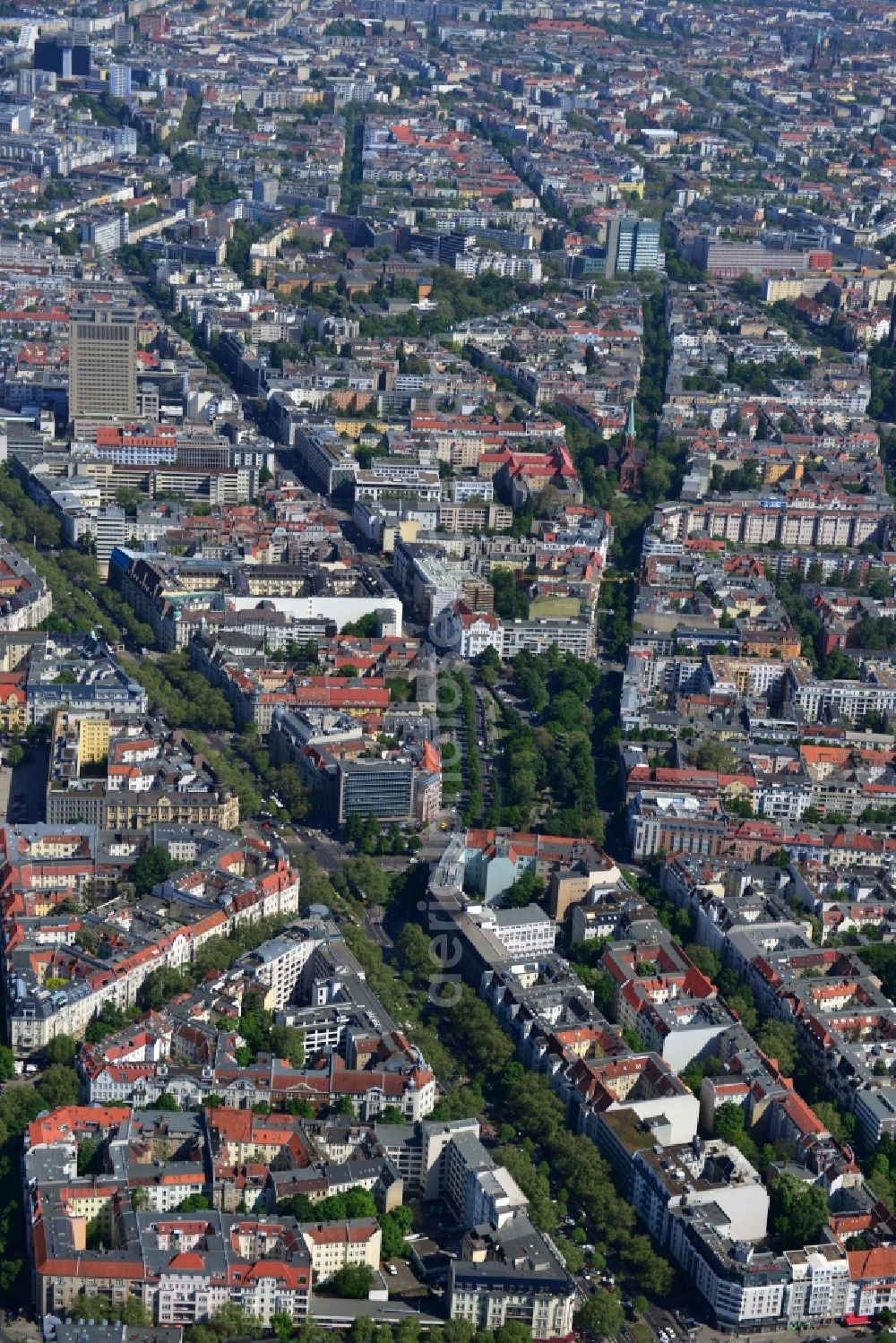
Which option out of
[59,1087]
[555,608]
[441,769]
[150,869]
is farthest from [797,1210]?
[555,608]

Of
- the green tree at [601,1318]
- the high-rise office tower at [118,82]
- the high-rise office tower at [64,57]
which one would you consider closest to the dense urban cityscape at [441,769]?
the green tree at [601,1318]

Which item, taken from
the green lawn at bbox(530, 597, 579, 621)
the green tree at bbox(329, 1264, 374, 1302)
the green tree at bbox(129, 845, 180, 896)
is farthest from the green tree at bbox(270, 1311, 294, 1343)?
the green lawn at bbox(530, 597, 579, 621)

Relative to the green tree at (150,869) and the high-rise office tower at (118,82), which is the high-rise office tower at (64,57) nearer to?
the high-rise office tower at (118,82)

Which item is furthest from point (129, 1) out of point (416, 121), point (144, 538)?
point (144, 538)

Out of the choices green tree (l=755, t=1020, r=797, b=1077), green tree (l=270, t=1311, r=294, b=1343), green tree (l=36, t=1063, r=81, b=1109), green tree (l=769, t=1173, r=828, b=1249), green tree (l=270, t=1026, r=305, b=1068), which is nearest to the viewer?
green tree (l=270, t=1311, r=294, b=1343)

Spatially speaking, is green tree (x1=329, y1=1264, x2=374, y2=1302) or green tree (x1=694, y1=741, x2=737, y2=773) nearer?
green tree (x1=329, y1=1264, x2=374, y2=1302)

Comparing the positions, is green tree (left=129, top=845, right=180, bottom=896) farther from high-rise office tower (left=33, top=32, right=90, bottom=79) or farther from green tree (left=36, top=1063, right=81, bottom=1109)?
high-rise office tower (left=33, top=32, right=90, bottom=79)

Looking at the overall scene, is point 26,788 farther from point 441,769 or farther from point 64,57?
point 64,57

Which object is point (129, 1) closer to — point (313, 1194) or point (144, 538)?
point (144, 538)
